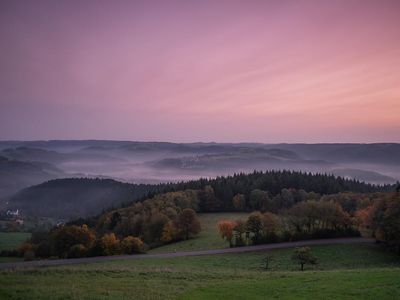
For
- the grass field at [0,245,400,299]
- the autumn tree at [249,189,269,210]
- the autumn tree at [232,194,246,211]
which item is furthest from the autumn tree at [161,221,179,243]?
the grass field at [0,245,400,299]

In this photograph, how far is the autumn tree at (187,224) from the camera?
90.1m

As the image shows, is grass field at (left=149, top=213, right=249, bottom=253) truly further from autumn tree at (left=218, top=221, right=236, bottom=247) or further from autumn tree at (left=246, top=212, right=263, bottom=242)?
autumn tree at (left=246, top=212, right=263, bottom=242)

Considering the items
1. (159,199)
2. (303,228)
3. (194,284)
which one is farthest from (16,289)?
(159,199)

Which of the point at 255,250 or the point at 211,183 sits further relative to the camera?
the point at 211,183

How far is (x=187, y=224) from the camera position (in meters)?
90.3

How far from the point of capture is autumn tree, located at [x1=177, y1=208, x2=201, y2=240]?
90.1 meters

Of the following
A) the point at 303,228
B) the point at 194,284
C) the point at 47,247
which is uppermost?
the point at 194,284

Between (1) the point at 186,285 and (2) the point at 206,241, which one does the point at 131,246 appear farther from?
(1) the point at 186,285

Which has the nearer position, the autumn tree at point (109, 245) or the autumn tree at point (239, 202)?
the autumn tree at point (109, 245)

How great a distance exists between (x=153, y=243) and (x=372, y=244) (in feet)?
152

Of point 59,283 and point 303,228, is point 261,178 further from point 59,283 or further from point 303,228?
point 59,283

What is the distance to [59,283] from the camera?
29.3m

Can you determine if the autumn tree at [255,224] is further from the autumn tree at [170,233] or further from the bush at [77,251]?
the bush at [77,251]

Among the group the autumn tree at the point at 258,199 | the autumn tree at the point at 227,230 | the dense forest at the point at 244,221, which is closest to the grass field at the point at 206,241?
the autumn tree at the point at 227,230
